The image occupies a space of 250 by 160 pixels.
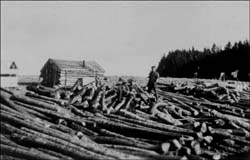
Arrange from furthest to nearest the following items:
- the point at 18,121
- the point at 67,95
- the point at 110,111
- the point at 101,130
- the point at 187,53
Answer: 1. the point at 187,53
2. the point at 67,95
3. the point at 110,111
4. the point at 101,130
5. the point at 18,121

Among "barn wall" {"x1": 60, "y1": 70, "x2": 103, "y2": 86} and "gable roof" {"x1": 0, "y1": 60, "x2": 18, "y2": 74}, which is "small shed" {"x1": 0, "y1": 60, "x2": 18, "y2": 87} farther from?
"barn wall" {"x1": 60, "y1": 70, "x2": 103, "y2": 86}

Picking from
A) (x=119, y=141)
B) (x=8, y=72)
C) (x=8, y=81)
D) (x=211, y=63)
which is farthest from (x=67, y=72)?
(x=211, y=63)

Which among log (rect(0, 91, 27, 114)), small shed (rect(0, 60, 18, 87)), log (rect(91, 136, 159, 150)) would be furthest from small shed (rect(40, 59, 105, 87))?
log (rect(91, 136, 159, 150))

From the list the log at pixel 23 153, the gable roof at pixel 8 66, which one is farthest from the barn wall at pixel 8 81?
the log at pixel 23 153

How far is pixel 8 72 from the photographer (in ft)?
42.9

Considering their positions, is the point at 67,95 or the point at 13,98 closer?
the point at 13,98

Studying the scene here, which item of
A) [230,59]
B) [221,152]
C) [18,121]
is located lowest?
[221,152]

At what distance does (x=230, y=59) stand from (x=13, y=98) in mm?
55970

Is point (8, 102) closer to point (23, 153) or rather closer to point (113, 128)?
point (23, 153)

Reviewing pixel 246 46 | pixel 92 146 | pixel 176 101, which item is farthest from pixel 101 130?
pixel 246 46

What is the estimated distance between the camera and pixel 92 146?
9.19m

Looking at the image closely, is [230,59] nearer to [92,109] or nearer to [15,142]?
[92,109]

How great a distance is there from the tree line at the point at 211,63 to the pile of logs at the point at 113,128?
44.3 meters

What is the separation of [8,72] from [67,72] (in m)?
12.8
